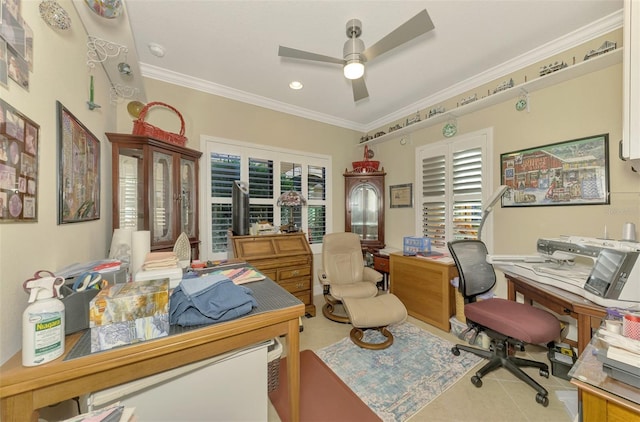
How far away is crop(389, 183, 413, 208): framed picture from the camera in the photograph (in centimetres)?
367

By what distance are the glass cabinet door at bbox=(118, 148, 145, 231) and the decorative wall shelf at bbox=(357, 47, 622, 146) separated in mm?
3329

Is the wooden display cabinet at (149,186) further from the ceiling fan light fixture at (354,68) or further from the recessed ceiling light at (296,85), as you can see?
the ceiling fan light fixture at (354,68)

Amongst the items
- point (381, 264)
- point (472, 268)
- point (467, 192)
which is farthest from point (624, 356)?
point (381, 264)

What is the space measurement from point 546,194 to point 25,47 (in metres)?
3.77

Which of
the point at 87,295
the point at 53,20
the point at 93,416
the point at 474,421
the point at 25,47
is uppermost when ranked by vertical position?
the point at 53,20

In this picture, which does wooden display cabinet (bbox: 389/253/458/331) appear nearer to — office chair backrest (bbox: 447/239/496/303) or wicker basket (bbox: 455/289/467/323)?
wicker basket (bbox: 455/289/467/323)

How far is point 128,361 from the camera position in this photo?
0.81 metres

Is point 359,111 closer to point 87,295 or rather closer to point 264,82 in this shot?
point 264,82

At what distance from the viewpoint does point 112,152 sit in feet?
6.85

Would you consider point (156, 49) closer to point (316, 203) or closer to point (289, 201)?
point (289, 201)

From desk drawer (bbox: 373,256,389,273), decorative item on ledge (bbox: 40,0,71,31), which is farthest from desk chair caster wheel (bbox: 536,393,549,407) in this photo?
decorative item on ledge (bbox: 40,0,71,31)

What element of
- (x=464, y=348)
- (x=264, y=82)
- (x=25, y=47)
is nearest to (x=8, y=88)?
(x=25, y=47)

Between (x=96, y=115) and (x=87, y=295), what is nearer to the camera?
(x=87, y=295)

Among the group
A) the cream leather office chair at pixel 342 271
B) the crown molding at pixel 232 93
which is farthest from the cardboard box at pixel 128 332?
the crown molding at pixel 232 93
